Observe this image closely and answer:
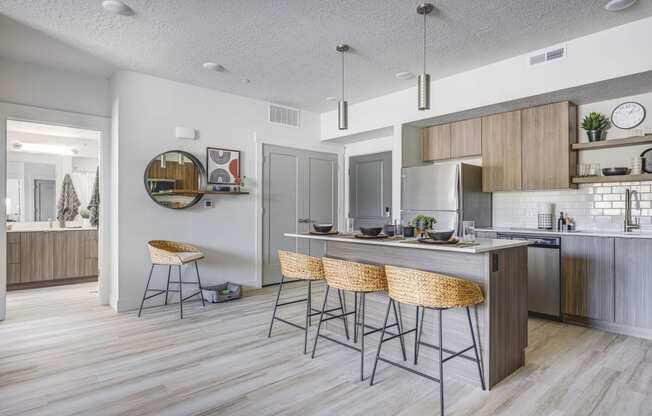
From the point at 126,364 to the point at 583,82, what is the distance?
4.57 meters

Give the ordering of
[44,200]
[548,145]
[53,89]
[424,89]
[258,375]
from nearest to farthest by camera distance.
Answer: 1. [258,375]
2. [424,89]
3. [548,145]
4. [53,89]
5. [44,200]

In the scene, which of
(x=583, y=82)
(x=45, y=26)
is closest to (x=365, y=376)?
(x=583, y=82)

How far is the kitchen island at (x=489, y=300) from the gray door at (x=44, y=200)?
19.7 ft

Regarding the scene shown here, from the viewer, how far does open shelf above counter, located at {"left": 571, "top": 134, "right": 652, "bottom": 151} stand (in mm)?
3552

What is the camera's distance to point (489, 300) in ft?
7.89

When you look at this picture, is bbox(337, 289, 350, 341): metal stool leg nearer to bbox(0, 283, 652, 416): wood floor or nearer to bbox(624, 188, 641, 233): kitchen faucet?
bbox(0, 283, 652, 416): wood floor

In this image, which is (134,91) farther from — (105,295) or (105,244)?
(105,295)

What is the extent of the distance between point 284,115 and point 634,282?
466 cm

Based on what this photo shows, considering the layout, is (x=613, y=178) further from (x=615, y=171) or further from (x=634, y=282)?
(x=634, y=282)

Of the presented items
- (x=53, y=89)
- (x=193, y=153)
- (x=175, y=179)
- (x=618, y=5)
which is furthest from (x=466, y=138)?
(x=53, y=89)

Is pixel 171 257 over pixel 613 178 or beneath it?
beneath

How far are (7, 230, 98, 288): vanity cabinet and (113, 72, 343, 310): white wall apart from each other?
2033mm

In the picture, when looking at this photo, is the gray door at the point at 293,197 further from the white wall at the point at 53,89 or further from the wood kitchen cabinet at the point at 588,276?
the wood kitchen cabinet at the point at 588,276

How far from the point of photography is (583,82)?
3.48 meters
